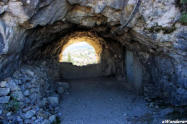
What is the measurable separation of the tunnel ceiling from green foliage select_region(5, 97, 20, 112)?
2.50 feet

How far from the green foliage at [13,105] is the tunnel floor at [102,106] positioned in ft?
4.69

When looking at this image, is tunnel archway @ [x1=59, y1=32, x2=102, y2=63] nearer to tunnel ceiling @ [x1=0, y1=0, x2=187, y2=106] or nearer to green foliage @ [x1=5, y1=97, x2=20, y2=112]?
tunnel ceiling @ [x1=0, y1=0, x2=187, y2=106]

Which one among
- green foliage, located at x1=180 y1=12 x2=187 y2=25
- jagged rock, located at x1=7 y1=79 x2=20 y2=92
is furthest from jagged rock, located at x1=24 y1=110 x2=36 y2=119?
green foliage, located at x1=180 y1=12 x2=187 y2=25

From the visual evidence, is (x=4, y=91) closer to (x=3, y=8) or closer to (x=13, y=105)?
(x=13, y=105)

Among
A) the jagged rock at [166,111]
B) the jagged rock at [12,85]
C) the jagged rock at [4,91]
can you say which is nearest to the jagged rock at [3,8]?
the jagged rock at [12,85]

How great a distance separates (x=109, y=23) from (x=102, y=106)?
3.15m

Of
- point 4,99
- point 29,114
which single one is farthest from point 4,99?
point 29,114

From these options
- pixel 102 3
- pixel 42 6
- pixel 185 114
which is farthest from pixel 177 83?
pixel 42 6

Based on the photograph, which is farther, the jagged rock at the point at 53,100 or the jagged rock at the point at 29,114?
the jagged rock at the point at 53,100

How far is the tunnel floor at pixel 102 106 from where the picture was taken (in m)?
5.37

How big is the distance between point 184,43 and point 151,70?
200 cm

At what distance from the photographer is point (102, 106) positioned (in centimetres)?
634

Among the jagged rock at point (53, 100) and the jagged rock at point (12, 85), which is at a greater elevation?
the jagged rock at point (12, 85)

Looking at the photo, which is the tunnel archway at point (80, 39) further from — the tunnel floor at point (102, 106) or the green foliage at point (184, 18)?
the green foliage at point (184, 18)
